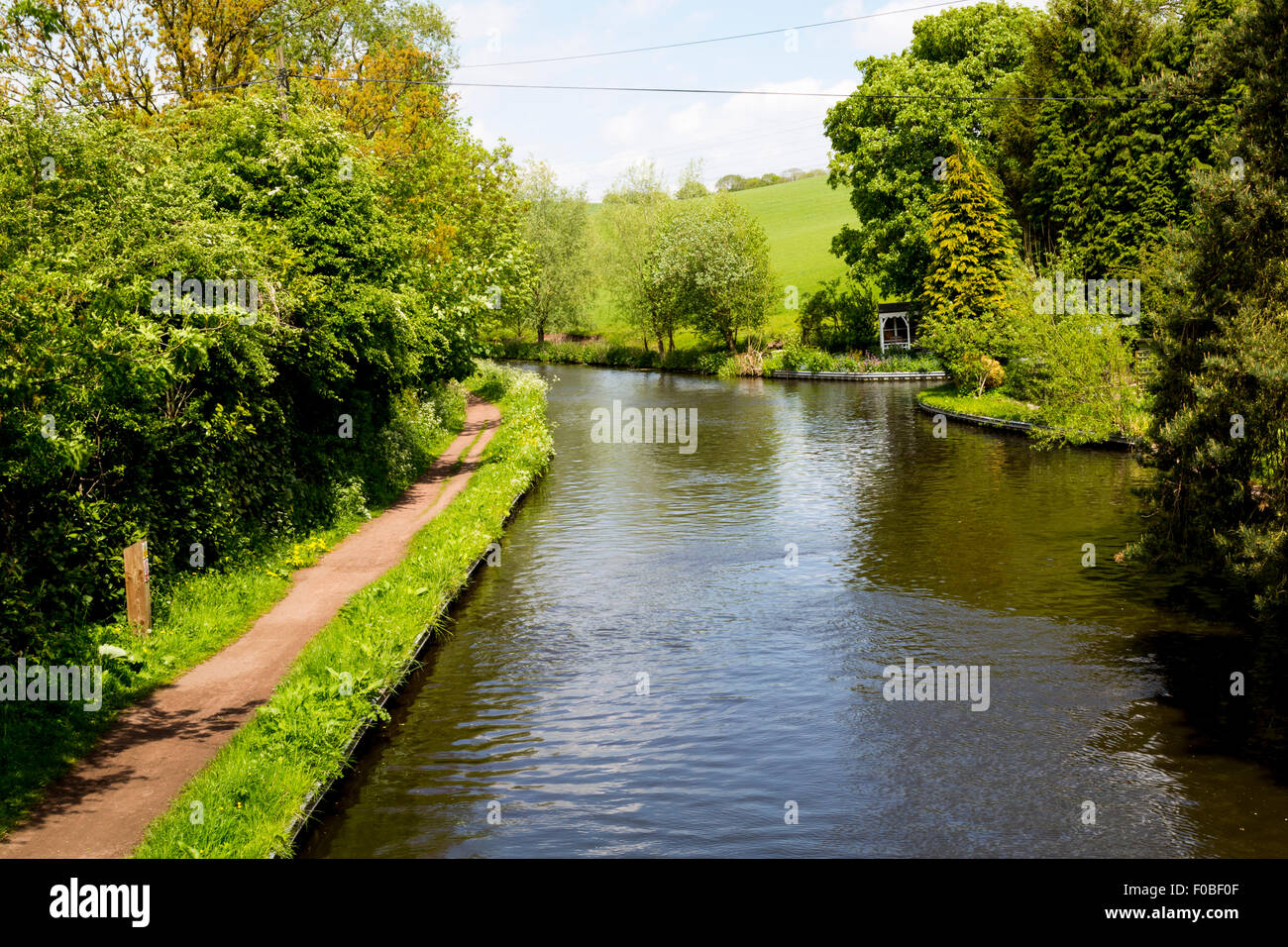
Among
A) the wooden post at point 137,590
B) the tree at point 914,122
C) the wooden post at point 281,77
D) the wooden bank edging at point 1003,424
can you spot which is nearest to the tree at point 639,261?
the tree at point 914,122

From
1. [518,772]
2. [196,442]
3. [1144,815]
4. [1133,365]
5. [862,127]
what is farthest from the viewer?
[862,127]

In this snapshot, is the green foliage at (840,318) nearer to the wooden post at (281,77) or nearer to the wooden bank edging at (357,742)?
the wooden post at (281,77)

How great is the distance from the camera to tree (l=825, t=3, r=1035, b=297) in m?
62.4

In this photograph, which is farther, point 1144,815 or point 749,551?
point 749,551

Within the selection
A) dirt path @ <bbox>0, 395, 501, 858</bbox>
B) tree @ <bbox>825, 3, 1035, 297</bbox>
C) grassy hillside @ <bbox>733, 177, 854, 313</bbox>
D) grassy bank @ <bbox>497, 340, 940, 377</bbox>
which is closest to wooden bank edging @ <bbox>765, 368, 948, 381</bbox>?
grassy bank @ <bbox>497, 340, 940, 377</bbox>

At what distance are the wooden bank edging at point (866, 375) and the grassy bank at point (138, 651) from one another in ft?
150

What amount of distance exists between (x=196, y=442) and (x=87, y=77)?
22.3 metres

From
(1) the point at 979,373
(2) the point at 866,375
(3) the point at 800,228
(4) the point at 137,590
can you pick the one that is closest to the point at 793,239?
(3) the point at 800,228

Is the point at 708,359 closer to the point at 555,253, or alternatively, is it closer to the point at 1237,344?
the point at 555,253

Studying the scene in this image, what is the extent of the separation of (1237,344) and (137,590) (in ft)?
56.5

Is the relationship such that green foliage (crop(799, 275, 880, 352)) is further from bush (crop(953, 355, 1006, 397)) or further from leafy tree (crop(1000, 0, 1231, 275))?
bush (crop(953, 355, 1006, 397))
